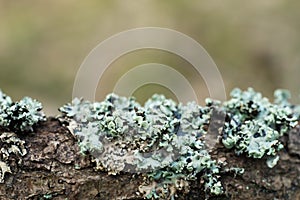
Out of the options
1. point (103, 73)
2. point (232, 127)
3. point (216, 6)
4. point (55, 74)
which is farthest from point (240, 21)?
point (232, 127)

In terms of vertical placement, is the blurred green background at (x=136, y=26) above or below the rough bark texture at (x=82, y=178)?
above

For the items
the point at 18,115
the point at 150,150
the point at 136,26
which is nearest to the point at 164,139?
the point at 150,150

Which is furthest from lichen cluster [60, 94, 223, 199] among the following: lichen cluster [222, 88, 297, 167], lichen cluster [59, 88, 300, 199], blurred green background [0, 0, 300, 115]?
blurred green background [0, 0, 300, 115]

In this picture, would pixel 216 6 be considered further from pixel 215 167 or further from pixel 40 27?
pixel 215 167

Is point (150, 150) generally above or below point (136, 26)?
below

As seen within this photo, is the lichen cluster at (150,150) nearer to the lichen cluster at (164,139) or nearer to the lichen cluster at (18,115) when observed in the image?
the lichen cluster at (164,139)

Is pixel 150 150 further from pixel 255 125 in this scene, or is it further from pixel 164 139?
pixel 255 125

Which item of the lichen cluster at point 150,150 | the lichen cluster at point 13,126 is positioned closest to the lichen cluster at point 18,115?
the lichen cluster at point 13,126
